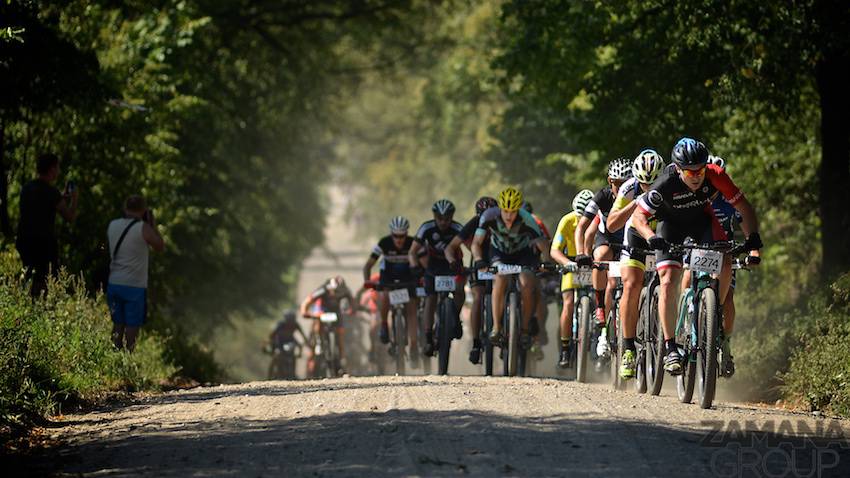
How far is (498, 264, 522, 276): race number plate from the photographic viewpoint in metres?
15.3

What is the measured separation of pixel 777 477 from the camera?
806 centimetres

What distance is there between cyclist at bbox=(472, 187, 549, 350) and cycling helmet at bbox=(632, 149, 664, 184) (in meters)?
3.10

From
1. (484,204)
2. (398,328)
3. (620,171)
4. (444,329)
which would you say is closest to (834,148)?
(484,204)

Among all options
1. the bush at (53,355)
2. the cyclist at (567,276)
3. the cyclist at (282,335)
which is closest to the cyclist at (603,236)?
the cyclist at (567,276)

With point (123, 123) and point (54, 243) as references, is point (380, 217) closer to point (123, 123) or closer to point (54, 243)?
point (123, 123)

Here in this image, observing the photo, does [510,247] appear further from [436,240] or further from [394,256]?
[394,256]

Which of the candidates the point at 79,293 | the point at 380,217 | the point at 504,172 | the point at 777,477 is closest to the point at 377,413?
the point at 777,477

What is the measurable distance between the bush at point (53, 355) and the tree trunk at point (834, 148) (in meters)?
8.47

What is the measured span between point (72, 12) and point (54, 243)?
8266 millimetres

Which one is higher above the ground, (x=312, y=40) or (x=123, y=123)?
(x=312, y=40)

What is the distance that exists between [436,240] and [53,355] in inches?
264

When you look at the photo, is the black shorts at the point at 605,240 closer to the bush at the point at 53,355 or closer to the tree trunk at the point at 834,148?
the tree trunk at the point at 834,148

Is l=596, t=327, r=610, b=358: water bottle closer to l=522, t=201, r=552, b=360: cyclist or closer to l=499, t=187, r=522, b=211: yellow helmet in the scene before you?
l=522, t=201, r=552, b=360: cyclist

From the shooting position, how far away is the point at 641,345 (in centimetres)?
1286
